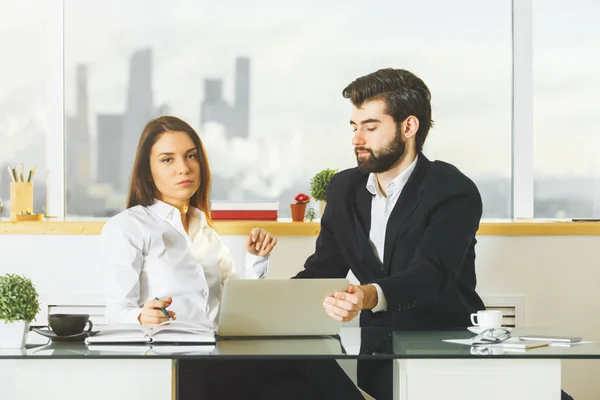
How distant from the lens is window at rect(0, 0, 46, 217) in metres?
3.68

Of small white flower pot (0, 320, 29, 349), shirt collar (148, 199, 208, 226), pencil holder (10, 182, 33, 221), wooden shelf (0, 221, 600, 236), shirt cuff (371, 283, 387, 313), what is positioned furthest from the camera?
pencil holder (10, 182, 33, 221)

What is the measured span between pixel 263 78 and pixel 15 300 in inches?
78.0

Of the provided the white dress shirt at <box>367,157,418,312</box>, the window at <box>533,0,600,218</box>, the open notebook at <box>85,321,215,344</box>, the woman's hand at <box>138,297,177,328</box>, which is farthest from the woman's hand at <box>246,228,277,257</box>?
the window at <box>533,0,600,218</box>

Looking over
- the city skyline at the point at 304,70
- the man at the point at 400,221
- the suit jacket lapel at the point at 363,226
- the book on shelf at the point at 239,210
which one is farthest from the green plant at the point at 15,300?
the city skyline at the point at 304,70

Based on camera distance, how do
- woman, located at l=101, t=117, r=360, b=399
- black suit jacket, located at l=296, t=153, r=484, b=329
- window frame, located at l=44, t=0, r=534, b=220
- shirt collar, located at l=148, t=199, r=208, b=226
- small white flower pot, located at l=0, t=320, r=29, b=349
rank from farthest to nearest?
window frame, located at l=44, t=0, r=534, b=220 → shirt collar, located at l=148, t=199, r=208, b=226 → black suit jacket, located at l=296, t=153, r=484, b=329 → woman, located at l=101, t=117, r=360, b=399 → small white flower pot, located at l=0, t=320, r=29, b=349

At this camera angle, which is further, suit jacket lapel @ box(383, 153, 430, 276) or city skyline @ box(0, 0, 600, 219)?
city skyline @ box(0, 0, 600, 219)

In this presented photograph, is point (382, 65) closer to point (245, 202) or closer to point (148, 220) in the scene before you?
point (245, 202)

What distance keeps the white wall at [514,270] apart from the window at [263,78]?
358 mm

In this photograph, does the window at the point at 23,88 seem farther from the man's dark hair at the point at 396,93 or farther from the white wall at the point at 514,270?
the man's dark hair at the point at 396,93

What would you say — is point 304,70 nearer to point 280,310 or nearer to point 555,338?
point 280,310

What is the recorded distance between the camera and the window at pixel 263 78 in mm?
3686

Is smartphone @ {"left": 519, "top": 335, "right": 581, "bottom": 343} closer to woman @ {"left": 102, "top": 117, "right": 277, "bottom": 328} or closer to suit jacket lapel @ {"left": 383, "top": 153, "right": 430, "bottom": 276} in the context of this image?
suit jacket lapel @ {"left": 383, "top": 153, "right": 430, "bottom": 276}

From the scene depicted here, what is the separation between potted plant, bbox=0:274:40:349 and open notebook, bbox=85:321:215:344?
0.48 feet

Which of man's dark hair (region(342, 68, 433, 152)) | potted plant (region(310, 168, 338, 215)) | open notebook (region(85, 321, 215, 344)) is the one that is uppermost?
man's dark hair (region(342, 68, 433, 152))
